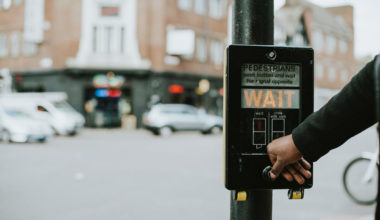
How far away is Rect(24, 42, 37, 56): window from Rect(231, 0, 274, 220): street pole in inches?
1197

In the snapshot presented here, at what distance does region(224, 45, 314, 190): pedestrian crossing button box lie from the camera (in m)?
1.75

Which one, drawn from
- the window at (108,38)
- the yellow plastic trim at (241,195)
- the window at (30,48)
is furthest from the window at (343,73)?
the yellow plastic trim at (241,195)

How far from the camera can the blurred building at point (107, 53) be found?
93.6ft

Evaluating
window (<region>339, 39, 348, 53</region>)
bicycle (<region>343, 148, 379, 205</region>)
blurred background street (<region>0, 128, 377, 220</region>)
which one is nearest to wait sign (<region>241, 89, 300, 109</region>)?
blurred background street (<region>0, 128, 377, 220</region>)

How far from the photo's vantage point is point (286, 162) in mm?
1589

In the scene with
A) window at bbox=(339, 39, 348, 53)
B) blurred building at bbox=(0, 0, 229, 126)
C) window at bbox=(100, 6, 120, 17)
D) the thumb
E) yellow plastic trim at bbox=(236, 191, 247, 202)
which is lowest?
yellow plastic trim at bbox=(236, 191, 247, 202)

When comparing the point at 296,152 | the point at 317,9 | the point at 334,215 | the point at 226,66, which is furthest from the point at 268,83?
the point at 317,9

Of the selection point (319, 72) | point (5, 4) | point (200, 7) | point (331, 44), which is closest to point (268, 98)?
point (200, 7)

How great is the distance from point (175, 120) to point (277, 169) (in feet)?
70.5

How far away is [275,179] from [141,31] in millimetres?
28140

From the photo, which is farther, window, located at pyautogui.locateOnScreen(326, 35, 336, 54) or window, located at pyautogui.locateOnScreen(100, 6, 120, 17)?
window, located at pyautogui.locateOnScreen(326, 35, 336, 54)

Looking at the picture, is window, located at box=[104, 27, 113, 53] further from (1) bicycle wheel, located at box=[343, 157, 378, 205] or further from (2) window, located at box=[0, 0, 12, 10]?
(1) bicycle wheel, located at box=[343, 157, 378, 205]

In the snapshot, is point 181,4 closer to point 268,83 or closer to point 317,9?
point 317,9

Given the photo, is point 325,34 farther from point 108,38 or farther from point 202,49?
point 108,38
